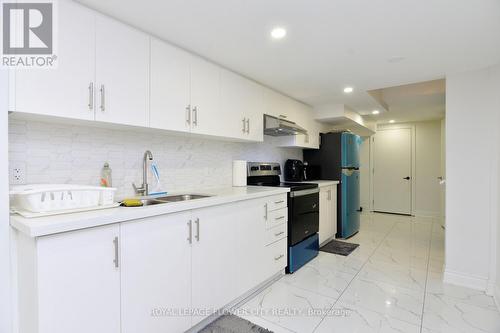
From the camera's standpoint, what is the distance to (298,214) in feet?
9.59

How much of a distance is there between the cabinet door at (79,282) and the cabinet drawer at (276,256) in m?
1.46

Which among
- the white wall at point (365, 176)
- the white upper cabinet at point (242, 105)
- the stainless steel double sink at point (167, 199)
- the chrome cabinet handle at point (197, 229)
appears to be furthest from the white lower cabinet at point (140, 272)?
the white wall at point (365, 176)

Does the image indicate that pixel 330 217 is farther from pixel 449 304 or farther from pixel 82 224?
pixel 82 224

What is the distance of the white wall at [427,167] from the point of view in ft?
18.5

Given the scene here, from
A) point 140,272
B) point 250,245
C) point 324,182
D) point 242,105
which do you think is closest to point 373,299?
point 250,245

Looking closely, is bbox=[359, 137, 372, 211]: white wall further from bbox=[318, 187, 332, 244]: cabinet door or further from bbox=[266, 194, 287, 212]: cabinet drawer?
bbox=[266, 194, 287, 212]: cabinet drawer

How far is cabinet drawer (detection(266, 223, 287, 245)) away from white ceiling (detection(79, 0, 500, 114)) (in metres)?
1.63

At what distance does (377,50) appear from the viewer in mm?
2178

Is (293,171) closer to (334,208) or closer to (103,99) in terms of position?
(334,208)

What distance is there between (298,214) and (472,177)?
1764 millimetres

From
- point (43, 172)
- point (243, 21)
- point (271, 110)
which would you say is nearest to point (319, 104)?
point (271, 110)

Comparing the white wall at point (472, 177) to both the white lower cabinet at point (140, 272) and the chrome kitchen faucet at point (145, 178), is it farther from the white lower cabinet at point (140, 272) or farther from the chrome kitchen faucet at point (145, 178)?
the chrome kitchen faucet at point (145, 178)

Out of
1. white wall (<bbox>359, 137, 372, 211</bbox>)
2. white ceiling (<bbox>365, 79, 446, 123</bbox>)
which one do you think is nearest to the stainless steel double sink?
white ceiling (<bbox>365, 79, 446, 123</bbox>)

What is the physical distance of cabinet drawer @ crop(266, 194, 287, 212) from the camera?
8.26ft
